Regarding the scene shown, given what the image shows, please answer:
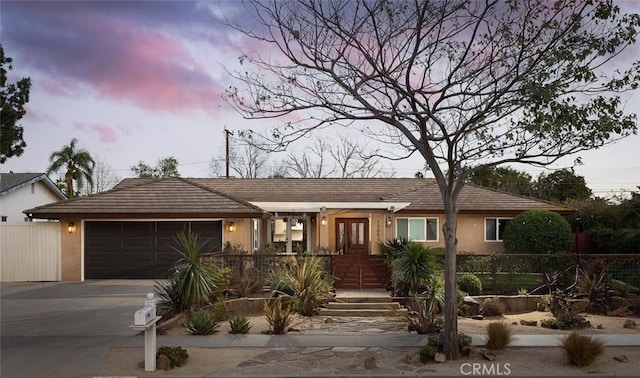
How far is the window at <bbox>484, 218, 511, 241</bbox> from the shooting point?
25.9 metres

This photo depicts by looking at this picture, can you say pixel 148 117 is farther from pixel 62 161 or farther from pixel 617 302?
pixel 62 161

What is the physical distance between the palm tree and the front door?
66.5 ft

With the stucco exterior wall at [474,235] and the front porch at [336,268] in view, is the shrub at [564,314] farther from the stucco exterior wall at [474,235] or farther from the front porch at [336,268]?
the stucco exterior wall at [474,235]

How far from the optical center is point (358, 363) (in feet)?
28.7

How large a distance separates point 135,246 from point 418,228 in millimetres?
12540

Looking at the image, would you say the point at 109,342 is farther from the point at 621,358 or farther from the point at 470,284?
the point at 470,284

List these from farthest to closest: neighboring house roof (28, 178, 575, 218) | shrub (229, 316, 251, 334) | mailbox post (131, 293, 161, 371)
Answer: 1. neighboring house roof (28, 178, 575, 218)
2. shrub (229, 316, 251, 334)
3. mailbox post (131, 293, 161, 371)

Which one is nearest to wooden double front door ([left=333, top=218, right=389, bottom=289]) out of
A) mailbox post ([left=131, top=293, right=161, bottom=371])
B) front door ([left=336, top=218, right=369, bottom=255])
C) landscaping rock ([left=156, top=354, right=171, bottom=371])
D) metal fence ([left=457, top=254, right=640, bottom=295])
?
metal fence ([left=457, top=254, right=640, bottom=295])

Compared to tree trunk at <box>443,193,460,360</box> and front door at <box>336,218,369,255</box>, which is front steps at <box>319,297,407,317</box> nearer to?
tree trunk at <box>443,193,460,360</box>

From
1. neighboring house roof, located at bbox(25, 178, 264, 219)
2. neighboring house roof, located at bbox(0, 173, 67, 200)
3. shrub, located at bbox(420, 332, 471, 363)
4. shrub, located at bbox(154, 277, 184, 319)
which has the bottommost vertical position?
shrub, located at bbox(420, 332, 471, 363)

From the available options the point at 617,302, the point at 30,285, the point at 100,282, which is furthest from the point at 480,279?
the point at 30,285

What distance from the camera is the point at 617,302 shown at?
44.3 ft

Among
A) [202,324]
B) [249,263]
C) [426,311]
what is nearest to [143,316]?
[202,324]

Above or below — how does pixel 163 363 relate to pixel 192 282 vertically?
below
